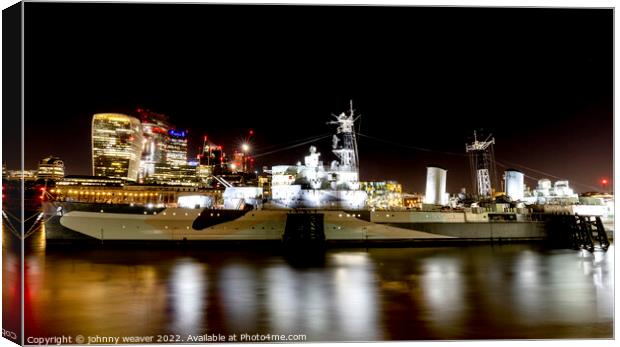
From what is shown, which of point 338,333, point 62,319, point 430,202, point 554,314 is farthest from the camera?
point 430,202

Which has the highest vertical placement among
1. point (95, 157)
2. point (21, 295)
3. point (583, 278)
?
point (95, 157)

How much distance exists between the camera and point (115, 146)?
53062 millimetres

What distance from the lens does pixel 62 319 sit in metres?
7.57

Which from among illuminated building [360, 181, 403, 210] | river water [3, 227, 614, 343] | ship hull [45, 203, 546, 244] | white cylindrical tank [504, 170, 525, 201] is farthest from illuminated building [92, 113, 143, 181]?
white cylindrical tank [504, 170, 525, 201]

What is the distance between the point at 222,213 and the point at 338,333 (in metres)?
13.0

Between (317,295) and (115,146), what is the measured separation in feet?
157

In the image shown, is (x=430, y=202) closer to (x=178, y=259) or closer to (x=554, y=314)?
(x=178, y=259)

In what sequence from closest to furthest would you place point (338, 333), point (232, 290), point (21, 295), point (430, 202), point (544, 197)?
1. point (21, 295)
2. point (338, 333)
3. point (232, 290)
4. point (430, 202)
5. point (544, 197)

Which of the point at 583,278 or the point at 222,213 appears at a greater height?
the point at 222,213

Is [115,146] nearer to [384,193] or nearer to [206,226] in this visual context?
[384,193]

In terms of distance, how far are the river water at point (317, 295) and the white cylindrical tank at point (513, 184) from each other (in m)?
9.24

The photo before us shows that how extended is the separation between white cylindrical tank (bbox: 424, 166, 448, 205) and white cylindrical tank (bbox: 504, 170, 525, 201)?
449 centimetres

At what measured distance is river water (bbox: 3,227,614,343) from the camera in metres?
7.46

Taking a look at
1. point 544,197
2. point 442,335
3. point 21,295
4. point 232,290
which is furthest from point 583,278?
point 544,197
